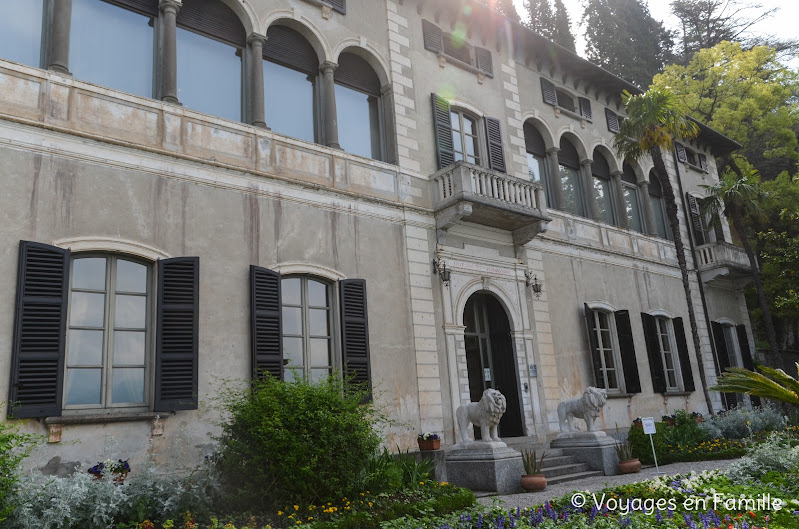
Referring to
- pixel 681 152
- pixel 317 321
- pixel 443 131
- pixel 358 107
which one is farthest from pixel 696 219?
pixel 317 321

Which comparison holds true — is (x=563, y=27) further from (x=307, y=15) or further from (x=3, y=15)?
(x=3, y=15)

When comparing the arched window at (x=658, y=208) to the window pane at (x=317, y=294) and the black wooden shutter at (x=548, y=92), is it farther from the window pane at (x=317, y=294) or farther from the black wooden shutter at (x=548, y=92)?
the window pane at (x=317, y=294)

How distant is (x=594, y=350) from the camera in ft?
50.5

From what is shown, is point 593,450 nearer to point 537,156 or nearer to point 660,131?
point 537,156

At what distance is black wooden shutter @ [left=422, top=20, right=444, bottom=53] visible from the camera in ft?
47.6

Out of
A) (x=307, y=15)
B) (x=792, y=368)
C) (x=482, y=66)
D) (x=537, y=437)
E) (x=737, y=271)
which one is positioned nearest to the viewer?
(x=307, y=15)

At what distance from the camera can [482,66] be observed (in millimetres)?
15648

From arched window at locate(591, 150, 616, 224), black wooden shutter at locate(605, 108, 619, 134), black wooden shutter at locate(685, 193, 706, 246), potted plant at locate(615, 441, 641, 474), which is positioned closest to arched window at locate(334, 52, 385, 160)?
potted plant at locate(615, 441, 641, 474)

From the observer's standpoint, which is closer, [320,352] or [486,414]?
[486,414]

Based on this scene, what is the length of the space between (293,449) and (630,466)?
23.0 feet

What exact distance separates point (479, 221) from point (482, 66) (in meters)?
4.35

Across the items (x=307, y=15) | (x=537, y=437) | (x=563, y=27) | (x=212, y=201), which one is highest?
(x=563, y=27)

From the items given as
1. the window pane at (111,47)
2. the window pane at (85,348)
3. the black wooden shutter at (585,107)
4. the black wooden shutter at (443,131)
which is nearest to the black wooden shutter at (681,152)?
the black wooden shutter at (585,107)

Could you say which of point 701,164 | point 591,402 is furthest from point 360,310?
point 701,164
